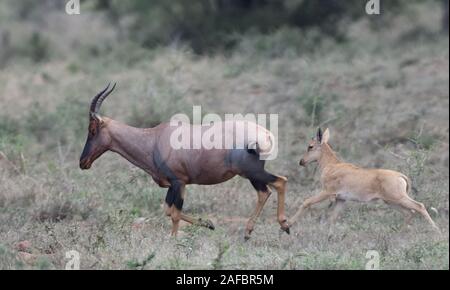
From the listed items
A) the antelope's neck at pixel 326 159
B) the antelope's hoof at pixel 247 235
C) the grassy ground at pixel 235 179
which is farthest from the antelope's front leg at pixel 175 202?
the antelope's neck at pixel 326 159

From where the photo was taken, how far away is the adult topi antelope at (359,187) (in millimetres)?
11016

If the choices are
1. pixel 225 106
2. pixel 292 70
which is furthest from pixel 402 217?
pixel 292 70

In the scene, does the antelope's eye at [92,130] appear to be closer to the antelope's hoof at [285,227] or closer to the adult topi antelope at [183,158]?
the adult topi antelope at [183,158]

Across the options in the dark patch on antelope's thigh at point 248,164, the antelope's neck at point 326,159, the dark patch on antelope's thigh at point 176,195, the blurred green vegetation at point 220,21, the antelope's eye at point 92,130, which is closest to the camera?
the dark patch on antelope's thigh at point 248,164

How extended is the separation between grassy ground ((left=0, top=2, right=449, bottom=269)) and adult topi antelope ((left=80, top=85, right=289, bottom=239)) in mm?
387

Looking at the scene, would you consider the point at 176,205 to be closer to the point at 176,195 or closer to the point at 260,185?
the point at 176,195

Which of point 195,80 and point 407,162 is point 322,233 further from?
point 195,80

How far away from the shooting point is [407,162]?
39.2ft

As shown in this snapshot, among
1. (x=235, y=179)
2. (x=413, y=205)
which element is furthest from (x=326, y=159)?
(x=235, y=179)

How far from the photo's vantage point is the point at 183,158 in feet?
34.3

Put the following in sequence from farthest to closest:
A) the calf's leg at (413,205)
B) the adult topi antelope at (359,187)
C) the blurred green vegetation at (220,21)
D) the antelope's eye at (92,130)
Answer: the blurred green vegetation at (220,21) < the adult topi antelope at (359,187) < the calf's leg at (413,205) < the antelope's eye at (92,130)

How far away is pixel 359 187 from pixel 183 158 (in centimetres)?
202

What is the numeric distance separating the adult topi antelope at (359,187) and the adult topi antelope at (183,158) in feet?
2.48
